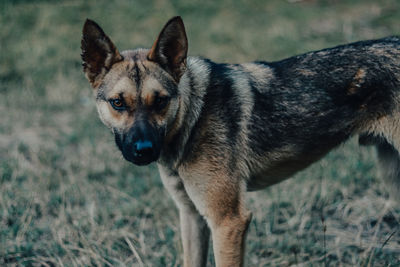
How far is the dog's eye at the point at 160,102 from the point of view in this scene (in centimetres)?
279

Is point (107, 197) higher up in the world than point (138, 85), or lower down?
lower down

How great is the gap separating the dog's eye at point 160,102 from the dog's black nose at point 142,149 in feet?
0.96

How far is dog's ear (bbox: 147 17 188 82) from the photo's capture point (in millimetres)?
2854

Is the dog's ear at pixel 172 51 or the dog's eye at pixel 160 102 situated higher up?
the dog's ear at pixel 172 51

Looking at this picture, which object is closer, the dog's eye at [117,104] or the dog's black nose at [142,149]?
the dog's black nose at [142,149]

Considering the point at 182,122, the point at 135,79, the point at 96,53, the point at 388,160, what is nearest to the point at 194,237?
the point at 182,122

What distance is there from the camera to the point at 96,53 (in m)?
2.89

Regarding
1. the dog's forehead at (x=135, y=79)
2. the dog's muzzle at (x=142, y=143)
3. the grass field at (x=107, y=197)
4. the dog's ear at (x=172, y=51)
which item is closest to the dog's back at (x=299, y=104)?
the dog's ear at (x=172, y=51)

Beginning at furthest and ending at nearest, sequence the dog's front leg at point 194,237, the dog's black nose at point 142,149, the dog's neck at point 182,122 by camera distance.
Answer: the dog's front leg at point 194,237, the dog's neck at point 182,122, the dog's black nose at point 142,149

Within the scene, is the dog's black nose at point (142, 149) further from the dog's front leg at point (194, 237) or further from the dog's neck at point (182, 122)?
the dog's front leg at point (194, 237)

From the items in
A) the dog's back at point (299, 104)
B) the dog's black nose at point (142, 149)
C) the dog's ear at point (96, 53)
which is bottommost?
the dog's black nose at point (142, 149)

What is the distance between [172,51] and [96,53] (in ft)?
1.68

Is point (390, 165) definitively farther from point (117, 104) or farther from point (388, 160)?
point (117, 104)

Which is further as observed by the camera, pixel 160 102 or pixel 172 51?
pixel 172 51
